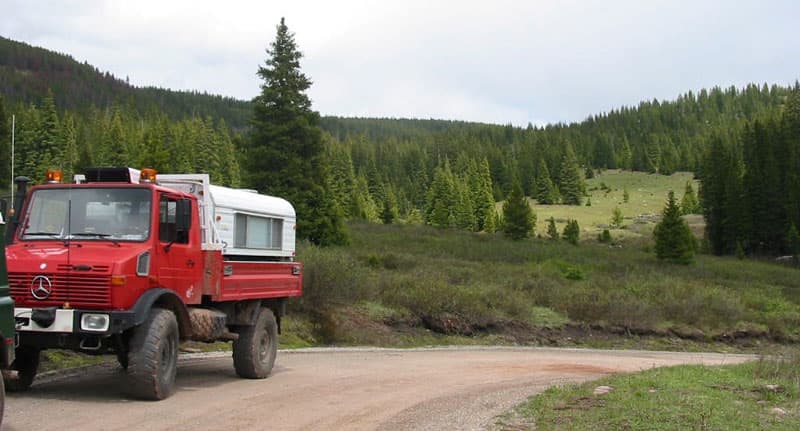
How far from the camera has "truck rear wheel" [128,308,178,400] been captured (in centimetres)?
1015

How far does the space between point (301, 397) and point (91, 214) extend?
4098 millimetres

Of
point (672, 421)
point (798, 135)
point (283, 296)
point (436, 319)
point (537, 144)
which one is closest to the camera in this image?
point (672, 421)

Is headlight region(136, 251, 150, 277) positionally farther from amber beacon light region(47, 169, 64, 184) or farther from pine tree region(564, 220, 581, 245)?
pine tree region(564, 220, 581, 245)

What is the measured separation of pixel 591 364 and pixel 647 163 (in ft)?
525

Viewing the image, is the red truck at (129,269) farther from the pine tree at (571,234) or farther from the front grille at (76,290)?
the pine tree at (571,234)

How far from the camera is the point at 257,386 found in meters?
12.8

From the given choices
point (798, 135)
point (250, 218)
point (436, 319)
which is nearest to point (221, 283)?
point (250, 218)

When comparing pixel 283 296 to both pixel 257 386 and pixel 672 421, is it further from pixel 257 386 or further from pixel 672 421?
pixel 672 421

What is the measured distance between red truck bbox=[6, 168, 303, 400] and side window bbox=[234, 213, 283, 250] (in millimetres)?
53

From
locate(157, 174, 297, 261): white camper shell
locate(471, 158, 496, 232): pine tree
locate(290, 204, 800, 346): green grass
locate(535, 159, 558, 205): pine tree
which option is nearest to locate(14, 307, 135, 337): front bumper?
locate(157, 174, 297, 261): white camper shell

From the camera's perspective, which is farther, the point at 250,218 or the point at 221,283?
the point at 250,218

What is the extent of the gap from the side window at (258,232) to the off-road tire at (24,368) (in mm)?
3568

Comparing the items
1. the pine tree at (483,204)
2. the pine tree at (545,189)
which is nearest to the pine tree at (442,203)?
the pine tree at (483,204)

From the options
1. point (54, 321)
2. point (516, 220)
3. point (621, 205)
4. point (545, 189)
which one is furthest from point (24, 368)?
point (545, 189)
